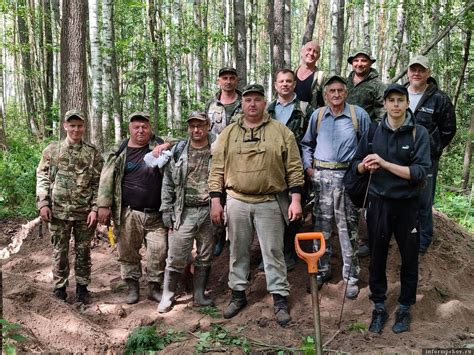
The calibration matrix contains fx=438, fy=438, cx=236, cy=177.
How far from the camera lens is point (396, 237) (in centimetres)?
446

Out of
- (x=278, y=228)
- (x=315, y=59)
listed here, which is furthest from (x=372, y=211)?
(x=315, y=59)

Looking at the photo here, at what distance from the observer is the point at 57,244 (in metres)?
5.66

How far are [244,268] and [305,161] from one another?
4.86 feet

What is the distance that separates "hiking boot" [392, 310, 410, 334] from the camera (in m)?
4.59

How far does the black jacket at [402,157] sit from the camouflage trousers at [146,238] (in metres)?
2.75

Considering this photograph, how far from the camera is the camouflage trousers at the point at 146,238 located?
18.5 feet

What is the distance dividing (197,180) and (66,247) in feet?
6.46

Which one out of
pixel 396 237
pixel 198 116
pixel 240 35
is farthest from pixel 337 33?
pixel 396 237

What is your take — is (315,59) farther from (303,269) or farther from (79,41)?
(79,41)

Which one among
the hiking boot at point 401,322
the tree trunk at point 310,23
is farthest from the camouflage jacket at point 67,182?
the tree trunk at point 310,23

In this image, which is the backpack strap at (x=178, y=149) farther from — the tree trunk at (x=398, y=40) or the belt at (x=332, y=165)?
the tree trunk at (x=398, y=40)

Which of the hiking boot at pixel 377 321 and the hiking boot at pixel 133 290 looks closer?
the hiking boot at pixel 377 321

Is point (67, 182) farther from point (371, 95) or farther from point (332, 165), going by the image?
point (371, 95)

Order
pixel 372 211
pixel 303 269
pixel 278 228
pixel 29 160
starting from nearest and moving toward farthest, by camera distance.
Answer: pixel 372 211, pixel 278 228, pixel 303 269, pixel 29 160
